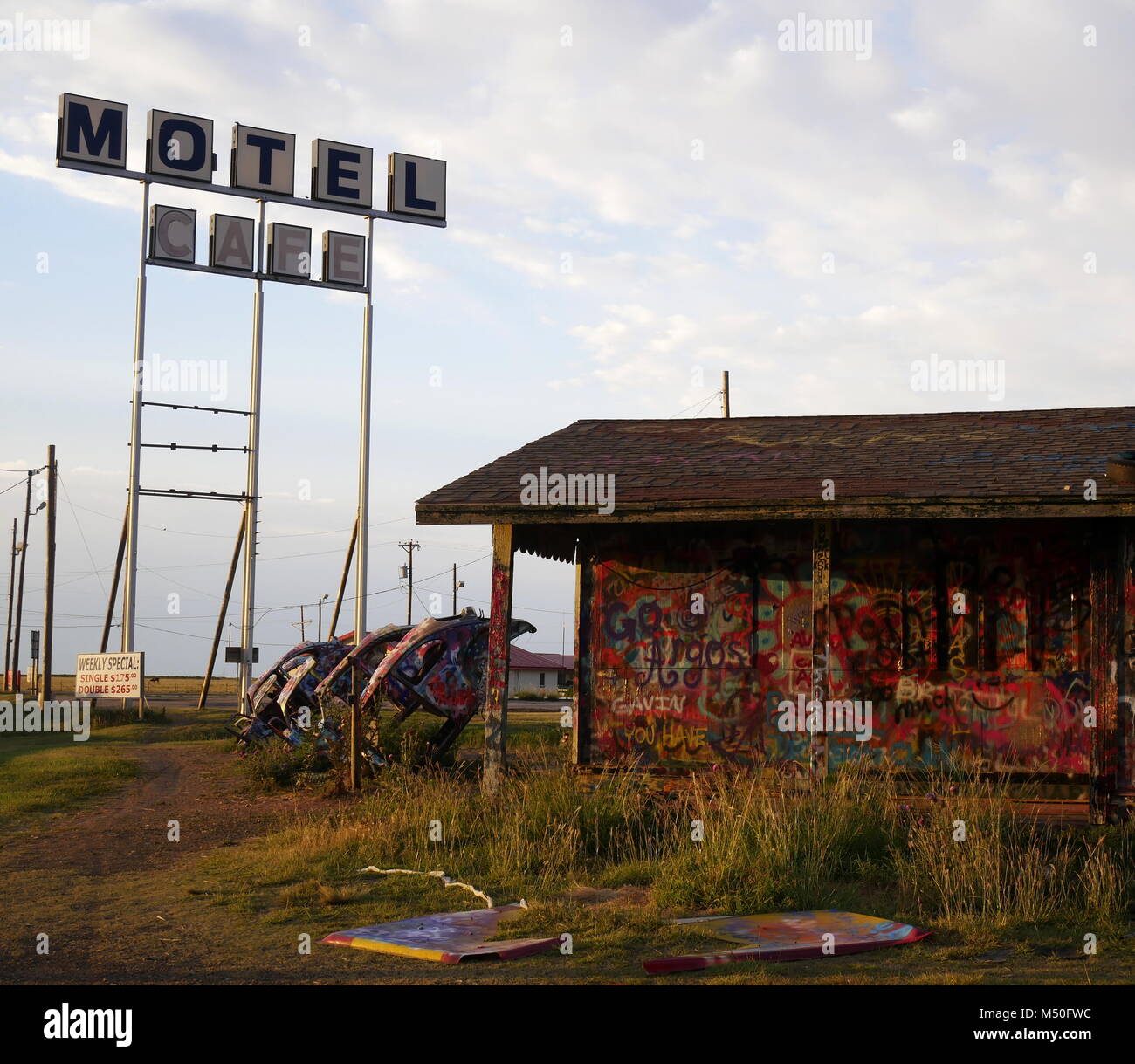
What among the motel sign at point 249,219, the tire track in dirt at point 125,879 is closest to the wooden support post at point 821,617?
the tire track in dirt at point 125,879

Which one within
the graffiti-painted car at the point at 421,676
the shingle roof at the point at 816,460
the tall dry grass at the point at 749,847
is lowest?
the tall dry grass at the point at 749,847

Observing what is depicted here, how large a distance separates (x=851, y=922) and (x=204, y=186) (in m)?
27.9

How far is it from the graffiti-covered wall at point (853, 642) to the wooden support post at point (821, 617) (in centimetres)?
2

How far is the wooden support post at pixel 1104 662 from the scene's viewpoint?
11.1m

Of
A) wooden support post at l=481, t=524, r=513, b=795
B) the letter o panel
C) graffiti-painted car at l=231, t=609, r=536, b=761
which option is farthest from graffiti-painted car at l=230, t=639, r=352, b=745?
the letter o panel

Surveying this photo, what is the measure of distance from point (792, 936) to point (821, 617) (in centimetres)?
435

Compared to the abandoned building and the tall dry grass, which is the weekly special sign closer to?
the tall dry grass

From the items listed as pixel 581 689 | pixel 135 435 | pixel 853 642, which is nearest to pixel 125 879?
pixel 581 689

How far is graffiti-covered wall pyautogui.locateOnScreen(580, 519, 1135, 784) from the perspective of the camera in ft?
37.9

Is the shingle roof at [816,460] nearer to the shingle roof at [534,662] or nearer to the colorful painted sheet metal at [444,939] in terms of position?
the colorful painted sheet metal at [444,939]

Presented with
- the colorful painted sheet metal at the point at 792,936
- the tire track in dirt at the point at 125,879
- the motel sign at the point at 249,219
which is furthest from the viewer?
the motel sign at the point at 249,219

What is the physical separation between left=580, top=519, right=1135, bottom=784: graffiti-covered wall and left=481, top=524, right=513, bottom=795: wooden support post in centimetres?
90

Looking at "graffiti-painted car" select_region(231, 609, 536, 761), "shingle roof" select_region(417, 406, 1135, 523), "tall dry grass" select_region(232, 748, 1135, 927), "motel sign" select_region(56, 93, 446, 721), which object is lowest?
"tall dry grass" select_region(232, 748, 1135, 927)

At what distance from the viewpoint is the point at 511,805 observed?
11.3 metres
